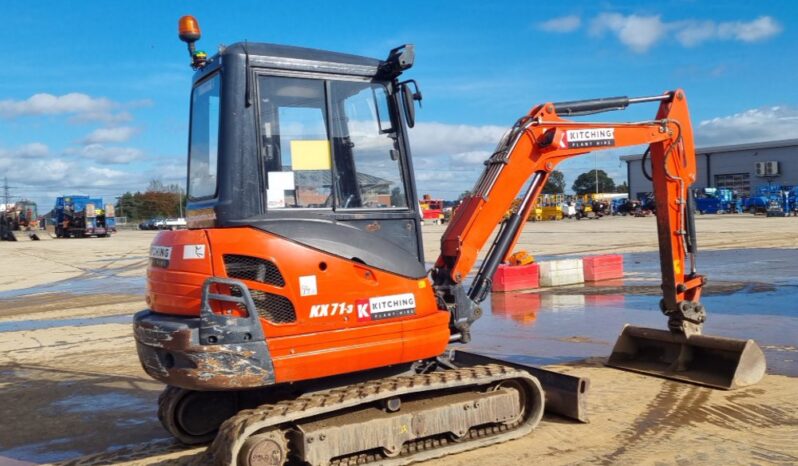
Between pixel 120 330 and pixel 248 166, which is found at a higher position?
pixel 248 166

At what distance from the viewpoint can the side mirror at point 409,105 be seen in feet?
18.1

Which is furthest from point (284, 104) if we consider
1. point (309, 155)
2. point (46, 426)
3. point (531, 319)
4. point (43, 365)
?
point (531, 319)

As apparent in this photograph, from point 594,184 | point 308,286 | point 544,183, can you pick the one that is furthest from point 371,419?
point 594,184

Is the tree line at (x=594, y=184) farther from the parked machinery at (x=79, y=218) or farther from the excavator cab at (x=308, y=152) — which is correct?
the excavator cab at (x=308, y=152)

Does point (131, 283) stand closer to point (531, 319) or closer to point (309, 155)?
point (531, 319)

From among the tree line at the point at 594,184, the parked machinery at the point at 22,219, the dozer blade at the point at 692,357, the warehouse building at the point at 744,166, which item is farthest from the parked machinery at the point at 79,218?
the tree line at the point at 594,184

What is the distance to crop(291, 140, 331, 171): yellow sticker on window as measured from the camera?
5.34 m

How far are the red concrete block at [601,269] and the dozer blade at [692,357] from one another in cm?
824

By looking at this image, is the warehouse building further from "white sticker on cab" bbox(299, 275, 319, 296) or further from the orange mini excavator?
"white sticker on cab" bbox(299, 275, 319, 296)

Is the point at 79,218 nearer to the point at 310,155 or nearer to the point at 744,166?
the point at 310,155

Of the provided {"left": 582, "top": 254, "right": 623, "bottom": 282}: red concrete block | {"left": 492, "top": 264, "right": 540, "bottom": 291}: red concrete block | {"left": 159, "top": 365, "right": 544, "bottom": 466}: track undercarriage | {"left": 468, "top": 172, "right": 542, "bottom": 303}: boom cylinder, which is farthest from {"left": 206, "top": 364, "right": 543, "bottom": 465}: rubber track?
{"left": 582, "top": 254, "right": 623, "bottom": 282}: red concrete block

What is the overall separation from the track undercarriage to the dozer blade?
238cm

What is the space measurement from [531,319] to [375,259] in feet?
22.6

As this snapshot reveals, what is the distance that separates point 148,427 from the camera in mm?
6734
